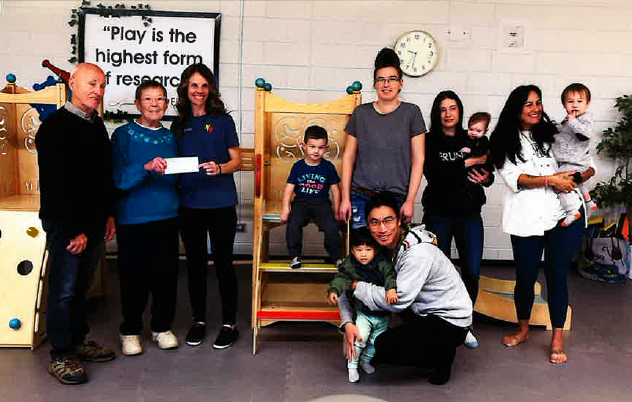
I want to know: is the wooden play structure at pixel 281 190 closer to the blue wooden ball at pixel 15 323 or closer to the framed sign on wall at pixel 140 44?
the blue wooden ball at pixel 15 323

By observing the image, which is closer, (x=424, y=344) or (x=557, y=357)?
(x=424, y=344)

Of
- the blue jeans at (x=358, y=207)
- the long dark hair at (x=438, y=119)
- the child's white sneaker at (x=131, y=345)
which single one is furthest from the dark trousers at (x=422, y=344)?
the child's white sneaker at (x=131, y=345)

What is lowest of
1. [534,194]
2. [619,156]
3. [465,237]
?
[465,237]

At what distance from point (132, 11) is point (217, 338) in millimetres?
2934

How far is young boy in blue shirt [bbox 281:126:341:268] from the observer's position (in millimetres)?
3318

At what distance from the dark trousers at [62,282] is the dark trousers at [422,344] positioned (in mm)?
1494

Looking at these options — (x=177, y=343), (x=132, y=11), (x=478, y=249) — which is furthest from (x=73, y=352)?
(x=132, y=11)

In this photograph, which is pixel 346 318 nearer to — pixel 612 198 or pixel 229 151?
pixel 229 151

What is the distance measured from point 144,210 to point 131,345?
750mm

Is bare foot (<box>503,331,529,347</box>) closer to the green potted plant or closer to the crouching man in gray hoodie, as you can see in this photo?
the crouching man in gray hoodie

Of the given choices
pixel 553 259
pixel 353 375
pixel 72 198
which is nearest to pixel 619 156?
pixel 553 259

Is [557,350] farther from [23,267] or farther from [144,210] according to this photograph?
[23,267]

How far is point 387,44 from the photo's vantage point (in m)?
4.94

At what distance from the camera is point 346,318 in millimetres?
2928
